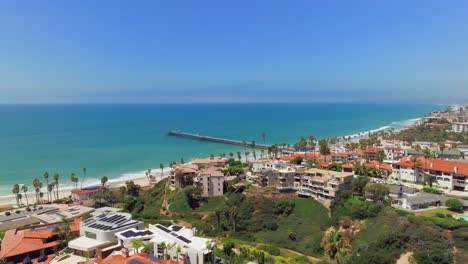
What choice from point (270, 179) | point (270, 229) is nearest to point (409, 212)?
point (270, 229)

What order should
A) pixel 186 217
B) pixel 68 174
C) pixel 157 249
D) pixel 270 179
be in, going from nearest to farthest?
pixel 157 249 < pixel 186 217 < pixel 270 179 < pixel 68 174

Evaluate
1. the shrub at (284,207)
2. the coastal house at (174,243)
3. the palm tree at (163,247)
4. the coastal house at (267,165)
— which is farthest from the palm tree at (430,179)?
the palm tree at (163,247)

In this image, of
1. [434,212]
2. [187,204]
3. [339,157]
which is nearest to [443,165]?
[434,212]

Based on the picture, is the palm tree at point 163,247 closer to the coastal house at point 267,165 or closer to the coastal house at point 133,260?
the coastal house at point 133,260

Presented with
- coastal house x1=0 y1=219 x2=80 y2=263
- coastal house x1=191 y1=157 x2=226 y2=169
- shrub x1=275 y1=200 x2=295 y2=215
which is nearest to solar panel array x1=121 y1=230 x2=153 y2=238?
coastal house x1=0 y1=219 x2=80 y2=263

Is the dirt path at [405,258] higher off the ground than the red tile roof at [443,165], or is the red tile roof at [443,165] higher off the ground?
the red tile roof at [443,165]

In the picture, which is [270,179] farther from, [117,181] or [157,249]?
[117,181]

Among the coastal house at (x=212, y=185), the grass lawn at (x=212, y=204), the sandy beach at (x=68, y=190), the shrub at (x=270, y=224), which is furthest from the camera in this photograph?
the sandy beach at (x=68, y=190)
